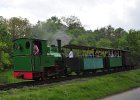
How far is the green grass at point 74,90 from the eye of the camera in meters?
17.3

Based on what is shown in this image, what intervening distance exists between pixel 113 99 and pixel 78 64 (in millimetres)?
11515

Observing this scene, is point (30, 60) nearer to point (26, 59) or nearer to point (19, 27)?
point (26, 59)

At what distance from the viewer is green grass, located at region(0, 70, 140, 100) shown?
1728 cm

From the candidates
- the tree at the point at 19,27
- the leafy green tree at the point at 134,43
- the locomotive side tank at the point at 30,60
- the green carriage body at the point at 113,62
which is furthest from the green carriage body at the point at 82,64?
the tree at the point at 19,27


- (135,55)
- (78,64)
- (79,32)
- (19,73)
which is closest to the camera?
(19,73)

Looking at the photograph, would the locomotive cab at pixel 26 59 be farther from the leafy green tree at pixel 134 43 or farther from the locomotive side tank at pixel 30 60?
the leafy green tree at pixel 134 43

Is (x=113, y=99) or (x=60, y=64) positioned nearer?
(x=113, y=99)

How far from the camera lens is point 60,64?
2834 cm

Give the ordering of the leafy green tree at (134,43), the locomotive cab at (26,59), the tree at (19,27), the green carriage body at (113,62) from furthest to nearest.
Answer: the tree at (19,27) < the leafy green tree at (134,43) < the green carriage body at (113,62) < the locomotive cab at (26,59)

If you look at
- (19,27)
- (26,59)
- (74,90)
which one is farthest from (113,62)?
(19,27)

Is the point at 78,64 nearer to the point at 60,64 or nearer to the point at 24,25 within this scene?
the point at 60,64

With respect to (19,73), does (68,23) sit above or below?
above

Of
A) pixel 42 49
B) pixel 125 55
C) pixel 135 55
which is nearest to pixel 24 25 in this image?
pixel 135 55

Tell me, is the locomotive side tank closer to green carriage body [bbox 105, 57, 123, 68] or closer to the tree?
green carriage body [bbox 105, 57, 123, 68]
